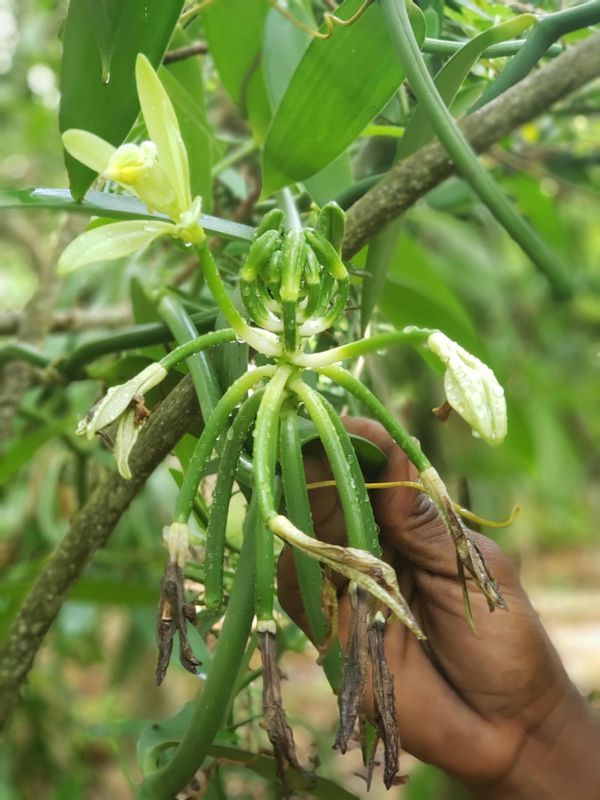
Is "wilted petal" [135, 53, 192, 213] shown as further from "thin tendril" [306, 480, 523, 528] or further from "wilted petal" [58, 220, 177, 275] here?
"thin tendril" [306, 480, 523, 528]

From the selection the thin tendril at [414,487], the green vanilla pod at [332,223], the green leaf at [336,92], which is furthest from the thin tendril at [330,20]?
the thin tendril at [414,487]

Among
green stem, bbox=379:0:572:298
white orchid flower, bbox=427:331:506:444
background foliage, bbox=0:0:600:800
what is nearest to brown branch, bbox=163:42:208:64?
background foliage, bbox=0:0:600:800

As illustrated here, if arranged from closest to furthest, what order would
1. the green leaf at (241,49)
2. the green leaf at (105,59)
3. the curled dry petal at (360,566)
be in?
the curled dry petal at (360,566)
the green leaf at (105,59)
the green leaf at (241,49)

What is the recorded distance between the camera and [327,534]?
46 centimetres

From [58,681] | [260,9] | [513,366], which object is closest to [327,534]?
[260,9]

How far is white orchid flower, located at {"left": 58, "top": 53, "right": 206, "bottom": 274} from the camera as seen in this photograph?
35cm

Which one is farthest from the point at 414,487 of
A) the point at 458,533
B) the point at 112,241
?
the point at 112,241

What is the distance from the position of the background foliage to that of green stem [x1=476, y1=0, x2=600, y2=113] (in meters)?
0.09

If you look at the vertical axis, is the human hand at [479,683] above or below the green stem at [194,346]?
below

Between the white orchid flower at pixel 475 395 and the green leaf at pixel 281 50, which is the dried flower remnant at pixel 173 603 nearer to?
the white orchid flower at pixel 475 395

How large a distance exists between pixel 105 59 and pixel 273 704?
30cm

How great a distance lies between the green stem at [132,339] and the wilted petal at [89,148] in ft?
0.58

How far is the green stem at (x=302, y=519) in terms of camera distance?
0.37m

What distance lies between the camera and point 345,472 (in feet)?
1.18
